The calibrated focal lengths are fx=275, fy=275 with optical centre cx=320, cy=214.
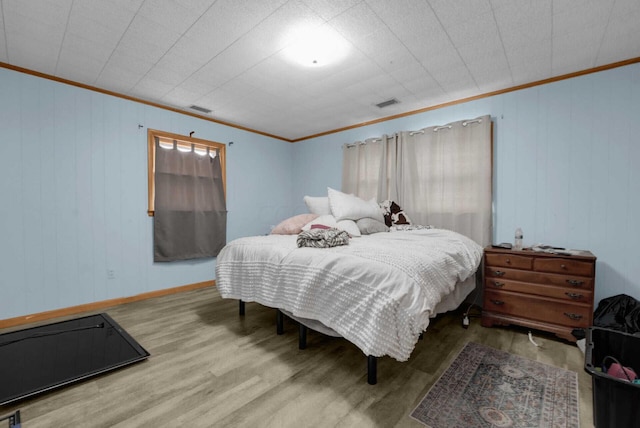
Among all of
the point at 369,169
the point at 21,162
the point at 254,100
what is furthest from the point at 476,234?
the point at 21,162

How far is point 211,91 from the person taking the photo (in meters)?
3.12

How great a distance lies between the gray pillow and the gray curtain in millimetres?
2149

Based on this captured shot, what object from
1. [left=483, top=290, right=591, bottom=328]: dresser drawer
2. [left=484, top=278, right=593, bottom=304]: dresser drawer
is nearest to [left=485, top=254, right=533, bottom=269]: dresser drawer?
[left=484, top=278, right=593, bottom=304]: dresser drawer

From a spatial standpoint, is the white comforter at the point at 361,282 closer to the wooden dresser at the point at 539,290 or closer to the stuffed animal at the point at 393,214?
the wooden dresser at the point at 539,290

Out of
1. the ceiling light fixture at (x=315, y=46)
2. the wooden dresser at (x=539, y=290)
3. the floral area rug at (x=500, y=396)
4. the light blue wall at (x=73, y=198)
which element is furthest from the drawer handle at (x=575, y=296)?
the light blue wall at (x=73, y=198)

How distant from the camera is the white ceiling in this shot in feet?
5.94

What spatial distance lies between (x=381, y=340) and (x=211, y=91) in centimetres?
307

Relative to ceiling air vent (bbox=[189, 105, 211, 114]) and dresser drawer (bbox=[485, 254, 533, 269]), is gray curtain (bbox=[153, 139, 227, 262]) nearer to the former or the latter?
ceiling air vent (bbox=[189, 105, 211, 114])

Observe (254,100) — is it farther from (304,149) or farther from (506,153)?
(506,153)

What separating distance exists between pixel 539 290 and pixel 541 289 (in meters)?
0.02

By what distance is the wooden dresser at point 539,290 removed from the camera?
2166 millimetres

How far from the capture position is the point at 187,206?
3.73m

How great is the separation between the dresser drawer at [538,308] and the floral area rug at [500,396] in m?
0.56

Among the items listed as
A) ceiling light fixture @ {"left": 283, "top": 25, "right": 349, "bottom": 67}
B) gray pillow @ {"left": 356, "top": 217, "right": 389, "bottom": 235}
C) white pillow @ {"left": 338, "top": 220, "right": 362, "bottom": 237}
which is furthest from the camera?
gray pillow @ {"left": 356, "top": 217, "right": 389, "bottom": 235}
